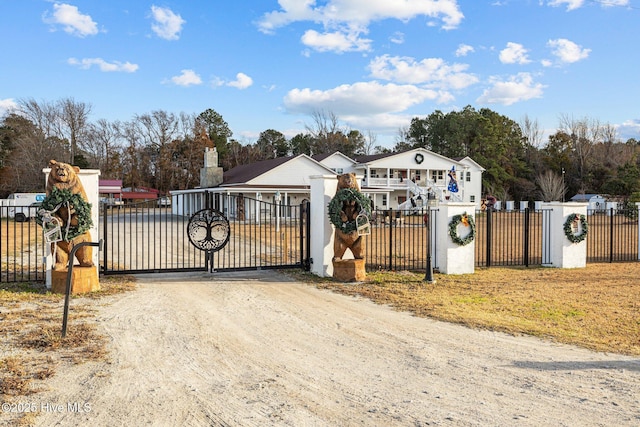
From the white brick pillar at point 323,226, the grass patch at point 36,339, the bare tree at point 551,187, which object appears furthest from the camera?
the bare tree at point 551,187

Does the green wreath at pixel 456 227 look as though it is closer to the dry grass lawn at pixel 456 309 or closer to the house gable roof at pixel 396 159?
the dry grass lawn at pixel 456 309

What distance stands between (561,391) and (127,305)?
654cm

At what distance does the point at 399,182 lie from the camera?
47.2 meters

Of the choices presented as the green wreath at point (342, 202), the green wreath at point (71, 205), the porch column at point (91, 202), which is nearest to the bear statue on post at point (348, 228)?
the green wreath at point (342, 202)

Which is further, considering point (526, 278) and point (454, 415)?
point (526, 278)

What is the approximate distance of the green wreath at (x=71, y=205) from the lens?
8867mm

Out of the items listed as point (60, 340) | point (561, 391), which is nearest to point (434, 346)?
point (561, 391)

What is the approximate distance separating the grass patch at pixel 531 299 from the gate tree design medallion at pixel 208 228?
6.74 feet

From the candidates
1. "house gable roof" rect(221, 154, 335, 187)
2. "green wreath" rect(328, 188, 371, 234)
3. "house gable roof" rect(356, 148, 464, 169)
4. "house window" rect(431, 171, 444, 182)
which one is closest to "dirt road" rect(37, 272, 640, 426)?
"green wreath" rect(328, 188, 371, 234)

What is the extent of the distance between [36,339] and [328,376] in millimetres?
3721

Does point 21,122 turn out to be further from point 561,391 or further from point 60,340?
→ point 561,391

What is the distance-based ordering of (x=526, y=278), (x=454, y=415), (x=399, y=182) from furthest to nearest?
(x=399, y=182) → (x=526, y=278) → (x=454, y=415)

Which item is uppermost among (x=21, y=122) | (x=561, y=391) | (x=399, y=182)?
(x=21, y=122)

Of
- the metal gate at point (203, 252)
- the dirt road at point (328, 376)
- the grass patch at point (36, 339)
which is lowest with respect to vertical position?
the dirt road at point (328, 376)
